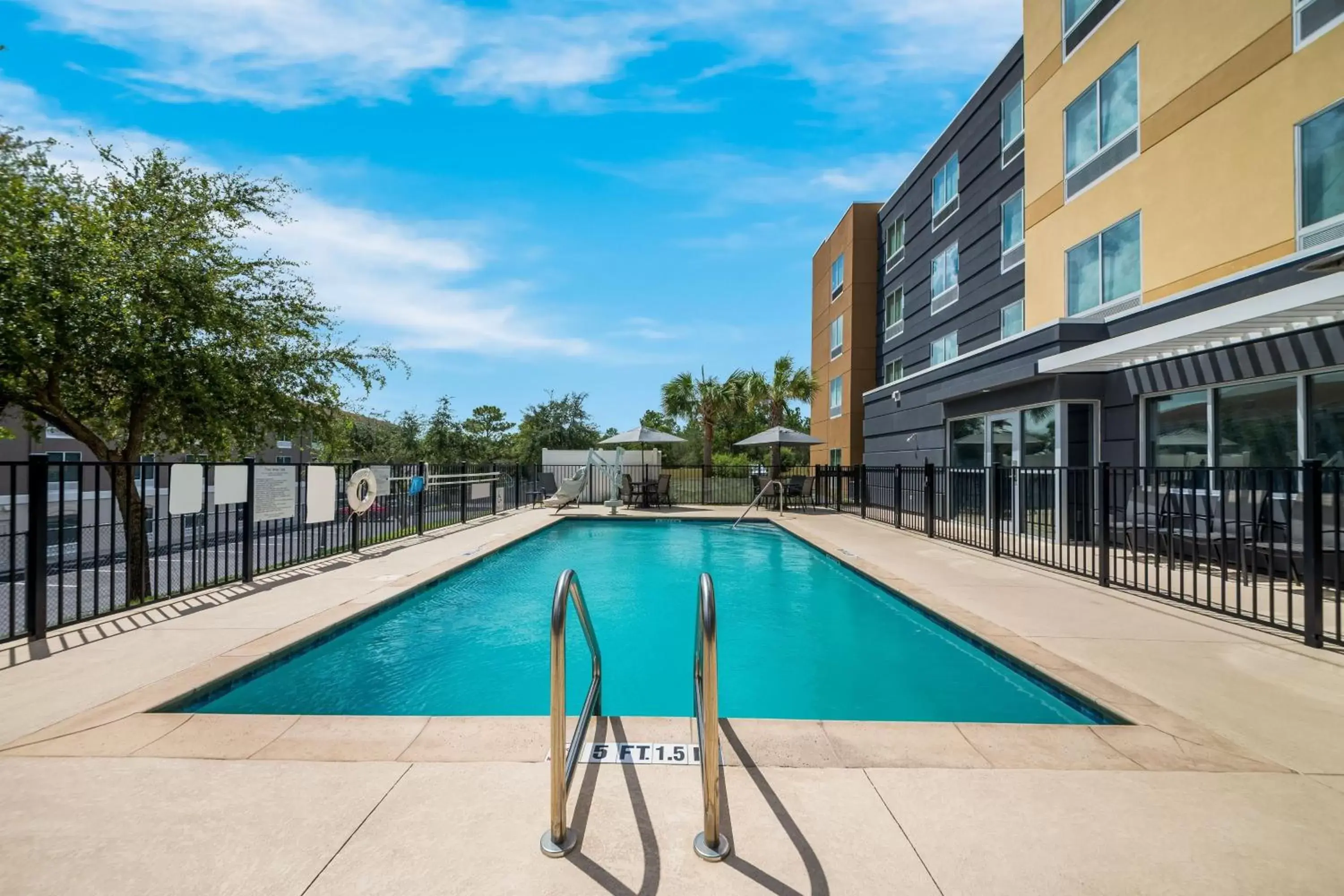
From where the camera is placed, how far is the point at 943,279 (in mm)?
18016

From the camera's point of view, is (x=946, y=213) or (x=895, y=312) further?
(x=895, y=312)

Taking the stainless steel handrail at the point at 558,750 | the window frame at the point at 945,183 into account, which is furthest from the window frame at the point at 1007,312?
the stainless steel handrail at the point at 558,750

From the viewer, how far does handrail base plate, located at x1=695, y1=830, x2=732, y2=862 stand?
2.01 metres

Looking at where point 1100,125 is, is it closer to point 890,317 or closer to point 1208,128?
point 1208,128

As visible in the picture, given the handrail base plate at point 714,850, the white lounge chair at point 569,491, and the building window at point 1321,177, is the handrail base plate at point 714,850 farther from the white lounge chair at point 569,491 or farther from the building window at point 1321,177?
the white lounge chair at point 569,491

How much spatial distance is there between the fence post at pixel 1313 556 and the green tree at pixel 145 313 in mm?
9315

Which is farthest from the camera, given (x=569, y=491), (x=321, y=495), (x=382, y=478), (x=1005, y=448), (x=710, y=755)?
(x=569, y=491)

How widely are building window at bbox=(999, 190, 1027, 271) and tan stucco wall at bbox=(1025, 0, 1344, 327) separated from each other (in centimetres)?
282

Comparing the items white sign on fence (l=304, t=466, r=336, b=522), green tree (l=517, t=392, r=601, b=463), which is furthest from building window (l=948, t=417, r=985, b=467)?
green tree (l=517, t=392, r=601, b=463)

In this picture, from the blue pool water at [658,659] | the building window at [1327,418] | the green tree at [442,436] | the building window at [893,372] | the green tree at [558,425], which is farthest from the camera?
the green tree at [558,425]

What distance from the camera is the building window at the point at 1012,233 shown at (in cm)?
1389

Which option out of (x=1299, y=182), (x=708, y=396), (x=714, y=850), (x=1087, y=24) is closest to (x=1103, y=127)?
(x=1087, y=24)

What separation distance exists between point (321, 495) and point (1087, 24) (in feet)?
48.7

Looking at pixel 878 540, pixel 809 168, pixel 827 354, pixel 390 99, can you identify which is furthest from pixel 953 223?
pixel 390 99
